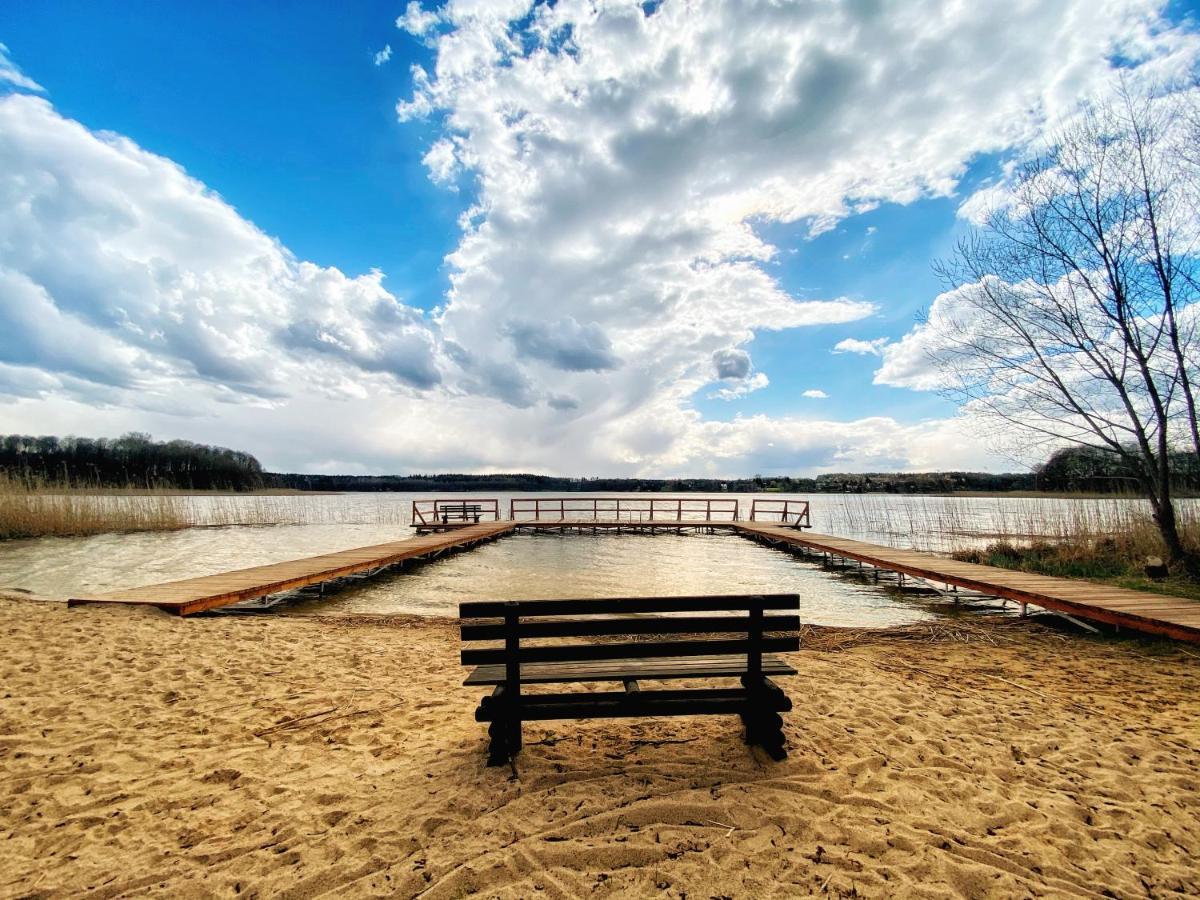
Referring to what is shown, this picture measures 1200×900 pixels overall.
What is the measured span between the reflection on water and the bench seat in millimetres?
6792

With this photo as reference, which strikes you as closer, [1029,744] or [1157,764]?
[1157,764]

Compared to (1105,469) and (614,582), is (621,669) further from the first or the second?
(1105,469)

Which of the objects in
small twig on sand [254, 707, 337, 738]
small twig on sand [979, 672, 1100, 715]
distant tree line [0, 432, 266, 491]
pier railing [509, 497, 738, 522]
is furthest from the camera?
distant tree line [0, 432, 266, 491]

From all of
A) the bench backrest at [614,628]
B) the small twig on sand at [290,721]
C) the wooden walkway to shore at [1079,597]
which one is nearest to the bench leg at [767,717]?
the bench backrest at [614,628]

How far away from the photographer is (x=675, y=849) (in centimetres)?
271

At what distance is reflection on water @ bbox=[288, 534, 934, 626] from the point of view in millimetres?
11023

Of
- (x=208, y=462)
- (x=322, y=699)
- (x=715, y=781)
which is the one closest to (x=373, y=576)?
(x=322, y=699)

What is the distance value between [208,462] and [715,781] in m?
88.1

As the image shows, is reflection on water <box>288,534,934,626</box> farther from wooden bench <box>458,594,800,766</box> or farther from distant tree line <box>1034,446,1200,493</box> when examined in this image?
wooden bench <box>458,594,800,766</box>

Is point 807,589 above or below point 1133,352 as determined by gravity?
below

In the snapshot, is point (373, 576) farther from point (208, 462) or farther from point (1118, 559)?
point (208, 462)

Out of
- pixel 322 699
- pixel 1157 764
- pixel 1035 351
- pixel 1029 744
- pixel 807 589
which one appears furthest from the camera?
pixel 807 589

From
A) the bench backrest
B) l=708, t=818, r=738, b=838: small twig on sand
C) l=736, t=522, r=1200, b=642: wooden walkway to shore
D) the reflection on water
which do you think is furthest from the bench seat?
the reflection on water

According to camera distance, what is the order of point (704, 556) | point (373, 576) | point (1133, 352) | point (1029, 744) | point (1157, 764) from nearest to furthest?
point (1157, 764) → point (1029, 744) → point (1133, 352) → point (373, 576) → point (704, 556)
